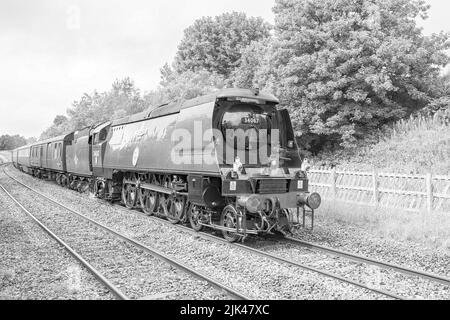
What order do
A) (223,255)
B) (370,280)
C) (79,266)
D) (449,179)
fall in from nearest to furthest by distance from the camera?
(370,280)
(79,266)
(223,255)
(449,179)

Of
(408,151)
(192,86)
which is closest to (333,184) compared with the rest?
(408,151)

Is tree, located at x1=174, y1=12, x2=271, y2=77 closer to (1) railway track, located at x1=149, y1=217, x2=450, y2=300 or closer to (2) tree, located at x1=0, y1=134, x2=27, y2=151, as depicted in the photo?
(1) railway track, located at x1=149, y1=217, x2=450, y2=300

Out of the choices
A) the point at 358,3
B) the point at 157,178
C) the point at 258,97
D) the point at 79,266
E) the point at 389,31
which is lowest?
the point at 79,266

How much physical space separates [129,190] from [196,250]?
6455 mm

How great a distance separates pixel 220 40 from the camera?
37.2 metres

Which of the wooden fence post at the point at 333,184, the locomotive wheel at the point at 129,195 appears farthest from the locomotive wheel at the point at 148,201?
the wooden fence post at the point at 333,184

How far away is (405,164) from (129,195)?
9.98m

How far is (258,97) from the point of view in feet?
29.1

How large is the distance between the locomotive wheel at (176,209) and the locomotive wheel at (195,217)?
39 cm

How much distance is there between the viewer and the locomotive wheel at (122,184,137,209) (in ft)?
43.5

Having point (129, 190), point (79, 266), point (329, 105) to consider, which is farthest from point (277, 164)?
point (329, 105)

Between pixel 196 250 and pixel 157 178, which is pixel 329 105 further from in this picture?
pixel 196 250

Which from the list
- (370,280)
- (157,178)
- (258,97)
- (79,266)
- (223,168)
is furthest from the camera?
(157,178)

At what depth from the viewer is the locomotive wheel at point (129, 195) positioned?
43.5ft
